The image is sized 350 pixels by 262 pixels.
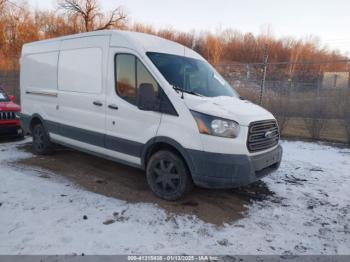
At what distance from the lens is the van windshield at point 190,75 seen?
4328mm

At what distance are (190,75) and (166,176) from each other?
1685mm

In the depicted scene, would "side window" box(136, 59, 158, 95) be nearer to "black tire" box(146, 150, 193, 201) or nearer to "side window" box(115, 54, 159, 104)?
"side window" box(115, 54, 159, 104)

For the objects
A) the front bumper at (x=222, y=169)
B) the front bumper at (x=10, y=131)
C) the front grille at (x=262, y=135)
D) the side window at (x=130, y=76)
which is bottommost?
the front bumper at (x=10, y=131)

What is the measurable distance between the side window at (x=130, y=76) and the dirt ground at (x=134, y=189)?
149 cm

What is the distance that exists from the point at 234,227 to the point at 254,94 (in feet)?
25.1

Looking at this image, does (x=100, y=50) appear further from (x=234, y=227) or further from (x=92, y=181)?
(x=234, y=227)

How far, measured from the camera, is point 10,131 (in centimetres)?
791

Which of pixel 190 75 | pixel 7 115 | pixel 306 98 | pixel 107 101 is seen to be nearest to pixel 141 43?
pixel 190 75

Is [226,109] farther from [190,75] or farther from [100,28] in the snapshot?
[100,28]

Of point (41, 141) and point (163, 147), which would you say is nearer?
point (163, 147)

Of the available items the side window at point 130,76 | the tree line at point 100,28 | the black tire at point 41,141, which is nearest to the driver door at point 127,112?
the side window at point 130,76

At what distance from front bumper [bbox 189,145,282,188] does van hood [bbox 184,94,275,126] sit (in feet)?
1.66

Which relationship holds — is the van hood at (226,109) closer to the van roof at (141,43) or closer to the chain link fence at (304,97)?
the van roof at (141,43)

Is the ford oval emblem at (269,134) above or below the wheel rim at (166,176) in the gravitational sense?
above
